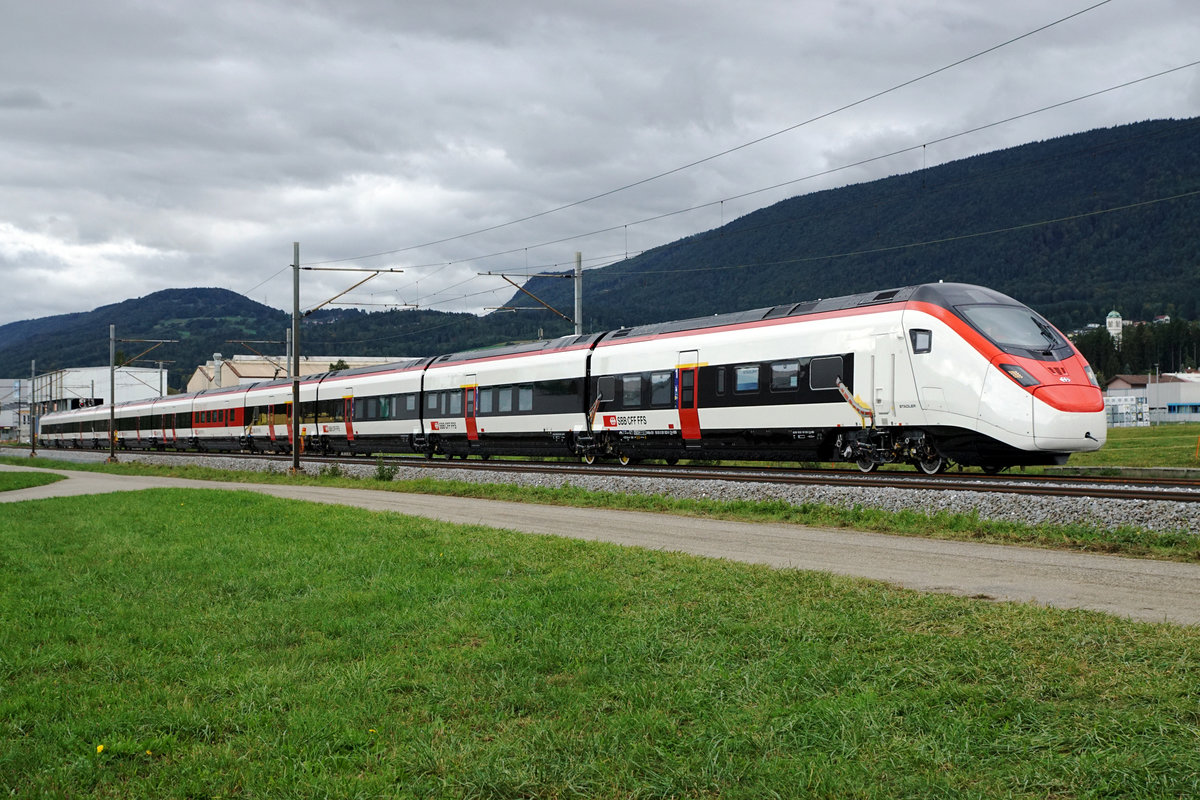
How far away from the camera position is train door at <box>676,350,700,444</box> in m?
23.7

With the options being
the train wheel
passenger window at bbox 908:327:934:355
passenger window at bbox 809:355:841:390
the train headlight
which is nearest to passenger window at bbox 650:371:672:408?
passenger window at bbox 809:355:841:390

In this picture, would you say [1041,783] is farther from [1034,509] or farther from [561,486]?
[561,486]

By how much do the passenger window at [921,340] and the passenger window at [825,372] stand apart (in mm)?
1849

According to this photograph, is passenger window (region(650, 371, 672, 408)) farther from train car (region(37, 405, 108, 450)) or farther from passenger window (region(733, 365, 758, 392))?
train car (region(37, 405, 108, 450))

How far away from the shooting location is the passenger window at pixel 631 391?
25578 mm

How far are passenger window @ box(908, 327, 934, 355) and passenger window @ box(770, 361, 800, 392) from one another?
302cm

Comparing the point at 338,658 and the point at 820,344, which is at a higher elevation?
the point at 820,344

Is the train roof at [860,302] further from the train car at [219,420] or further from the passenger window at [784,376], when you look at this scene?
the train car at [219,420]

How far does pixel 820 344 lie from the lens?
20.5m

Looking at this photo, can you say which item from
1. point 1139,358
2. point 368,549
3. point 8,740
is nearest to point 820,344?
point 368,549

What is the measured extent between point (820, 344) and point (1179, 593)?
12.3m

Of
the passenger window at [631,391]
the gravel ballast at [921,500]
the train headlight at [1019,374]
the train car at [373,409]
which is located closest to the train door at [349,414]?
the train car at [373,409]

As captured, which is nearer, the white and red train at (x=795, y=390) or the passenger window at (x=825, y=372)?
the white and red train at (x=795, y=390)

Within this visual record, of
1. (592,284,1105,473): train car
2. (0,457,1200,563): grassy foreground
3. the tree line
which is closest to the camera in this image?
(0,457,1200,563): grassy foreground
